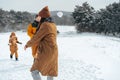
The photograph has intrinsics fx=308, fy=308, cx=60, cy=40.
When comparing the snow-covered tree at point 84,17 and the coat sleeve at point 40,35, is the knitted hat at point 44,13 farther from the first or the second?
the snow-covered tree at point 84,17

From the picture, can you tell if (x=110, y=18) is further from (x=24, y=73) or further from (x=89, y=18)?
(x=24, y=73)

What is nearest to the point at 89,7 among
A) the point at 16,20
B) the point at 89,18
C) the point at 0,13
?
the point at 89,18

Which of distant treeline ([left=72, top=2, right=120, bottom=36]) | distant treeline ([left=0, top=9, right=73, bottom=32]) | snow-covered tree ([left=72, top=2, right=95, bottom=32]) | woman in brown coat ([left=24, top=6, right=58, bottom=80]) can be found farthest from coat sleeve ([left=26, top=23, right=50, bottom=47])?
distant treeline ([left=0, top=9, right=73, bottom=32])

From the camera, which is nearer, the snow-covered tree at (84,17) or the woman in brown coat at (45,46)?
the woman in brown coat at (45,46)

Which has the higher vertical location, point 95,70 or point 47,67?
point 47,67

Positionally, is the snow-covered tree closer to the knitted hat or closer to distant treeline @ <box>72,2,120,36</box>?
distant treeline @ <box>72,2,120,36</box>

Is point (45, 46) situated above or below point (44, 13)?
below

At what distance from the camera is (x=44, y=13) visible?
6.84m

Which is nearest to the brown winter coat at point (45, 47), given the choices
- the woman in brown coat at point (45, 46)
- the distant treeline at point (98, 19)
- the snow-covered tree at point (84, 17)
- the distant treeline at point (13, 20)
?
the woman in brown coat at point (45, 46)

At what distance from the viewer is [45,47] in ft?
21.7

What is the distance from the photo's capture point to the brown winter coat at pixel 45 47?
6590 mm

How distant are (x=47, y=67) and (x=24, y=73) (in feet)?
16.8

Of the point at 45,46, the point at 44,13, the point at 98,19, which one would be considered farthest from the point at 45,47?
the point at 98,19

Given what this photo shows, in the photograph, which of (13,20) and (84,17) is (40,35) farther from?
(13,20)
